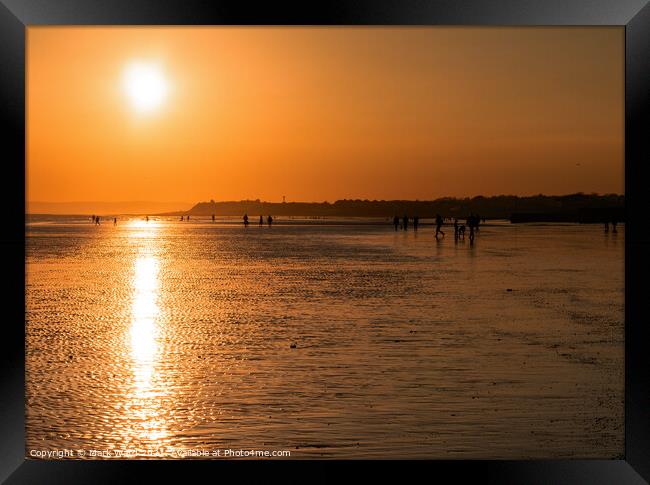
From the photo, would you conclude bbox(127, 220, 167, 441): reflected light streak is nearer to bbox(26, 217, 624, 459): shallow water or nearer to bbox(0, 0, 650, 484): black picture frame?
bbox(26, 217, 624, 459): shallow water

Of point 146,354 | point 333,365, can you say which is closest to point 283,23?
point 333,365

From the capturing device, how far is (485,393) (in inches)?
472

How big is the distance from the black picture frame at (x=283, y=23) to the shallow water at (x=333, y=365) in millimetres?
2465

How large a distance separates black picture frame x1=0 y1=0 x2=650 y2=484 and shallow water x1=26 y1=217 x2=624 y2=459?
2465mm

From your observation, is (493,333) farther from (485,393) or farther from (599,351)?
(485,393)

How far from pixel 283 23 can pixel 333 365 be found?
23.6 feet

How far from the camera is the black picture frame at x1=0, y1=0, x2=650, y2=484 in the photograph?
22.8 ft

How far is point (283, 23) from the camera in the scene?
23.4 ft

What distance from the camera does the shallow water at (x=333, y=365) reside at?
10.1 meters

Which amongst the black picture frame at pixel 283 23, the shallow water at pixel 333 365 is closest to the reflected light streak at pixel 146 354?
the shallow water at pixel 333 365

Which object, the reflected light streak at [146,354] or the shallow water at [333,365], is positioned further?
the reflected light streak at [146,354]

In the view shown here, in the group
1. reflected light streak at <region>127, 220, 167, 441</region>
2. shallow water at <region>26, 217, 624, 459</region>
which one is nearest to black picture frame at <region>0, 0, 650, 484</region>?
shallow water at <region>26, 217, 624, 459</region>

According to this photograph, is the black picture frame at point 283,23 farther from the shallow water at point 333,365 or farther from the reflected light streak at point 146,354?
the reflected light streak at point 146,354
